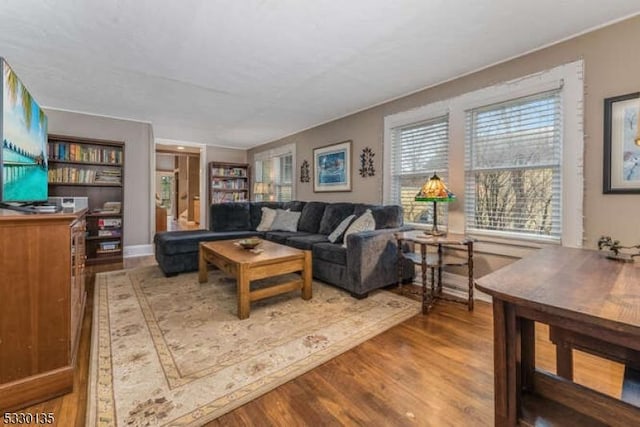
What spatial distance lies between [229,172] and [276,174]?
1368mm

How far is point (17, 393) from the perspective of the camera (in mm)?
1326

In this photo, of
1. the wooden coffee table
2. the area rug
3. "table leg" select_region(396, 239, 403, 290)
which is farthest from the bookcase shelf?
"table leg" select_region(396, 239, 403, 290)

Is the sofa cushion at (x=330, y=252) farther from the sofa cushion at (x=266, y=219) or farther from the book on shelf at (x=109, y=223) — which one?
the book on shelf at (x=109, y=223)

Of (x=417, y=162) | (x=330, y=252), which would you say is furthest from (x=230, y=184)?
(x=417, y=162)

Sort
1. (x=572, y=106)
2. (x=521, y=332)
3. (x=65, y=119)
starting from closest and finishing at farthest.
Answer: (x=521, y=332) → (x=572, y=106) → (x=65, y=119)

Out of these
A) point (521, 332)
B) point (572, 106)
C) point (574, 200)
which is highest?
point (572, 106)

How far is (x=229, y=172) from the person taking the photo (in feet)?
22.9

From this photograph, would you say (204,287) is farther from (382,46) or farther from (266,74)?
(382,46)

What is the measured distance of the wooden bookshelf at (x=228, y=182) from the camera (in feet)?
22.1

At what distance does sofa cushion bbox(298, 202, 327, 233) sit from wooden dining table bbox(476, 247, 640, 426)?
336 cm

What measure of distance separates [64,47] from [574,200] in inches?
171

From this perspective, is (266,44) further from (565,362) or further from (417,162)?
(565,362)

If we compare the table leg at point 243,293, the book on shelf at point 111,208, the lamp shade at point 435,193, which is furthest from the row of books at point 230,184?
the lamp shade at point 435,193

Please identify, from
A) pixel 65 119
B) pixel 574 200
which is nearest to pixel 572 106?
pixel 574 200
